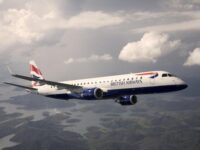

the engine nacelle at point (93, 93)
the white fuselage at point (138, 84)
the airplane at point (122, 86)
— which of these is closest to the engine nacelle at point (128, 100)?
the airplane at point (122, 86)

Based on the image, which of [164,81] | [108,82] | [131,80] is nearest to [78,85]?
[108,82]

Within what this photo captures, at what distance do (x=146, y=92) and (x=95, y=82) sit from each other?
16480 millimetres

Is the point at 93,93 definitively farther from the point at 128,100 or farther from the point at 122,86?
the point at 128,100

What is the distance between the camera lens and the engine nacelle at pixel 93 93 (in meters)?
81.2

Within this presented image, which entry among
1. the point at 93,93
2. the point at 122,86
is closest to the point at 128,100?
the point at 122,86

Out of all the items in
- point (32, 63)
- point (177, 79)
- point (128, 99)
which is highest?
point (32, 63)

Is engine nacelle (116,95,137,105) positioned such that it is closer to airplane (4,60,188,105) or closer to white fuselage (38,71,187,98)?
airplane (4,60,188,105)

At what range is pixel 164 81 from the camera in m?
76.5

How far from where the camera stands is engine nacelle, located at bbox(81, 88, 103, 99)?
81.2 meters

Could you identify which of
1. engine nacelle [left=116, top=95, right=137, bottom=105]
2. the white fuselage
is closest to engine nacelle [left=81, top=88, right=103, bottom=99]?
the white fuselage

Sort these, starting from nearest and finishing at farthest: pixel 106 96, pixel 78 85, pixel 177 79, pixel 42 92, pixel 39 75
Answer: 1. pixel 177 79
2. pixel 106 96
3. pixel 78 85
4. pixel 42 92
5. pixel 39 75

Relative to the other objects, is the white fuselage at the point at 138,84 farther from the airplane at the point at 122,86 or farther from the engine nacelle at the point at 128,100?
the engine nacelle at the point at 128,100

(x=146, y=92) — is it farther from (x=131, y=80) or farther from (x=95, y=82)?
(x=95, y=82)

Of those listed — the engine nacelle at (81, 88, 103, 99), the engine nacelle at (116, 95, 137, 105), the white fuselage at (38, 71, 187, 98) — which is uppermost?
the white fuselage at (38, 71, 187, 98)
